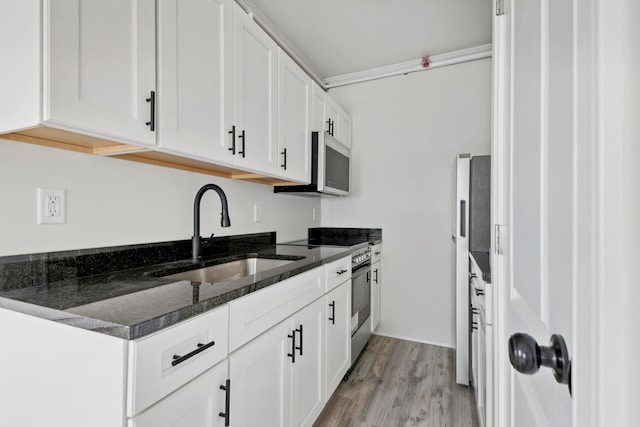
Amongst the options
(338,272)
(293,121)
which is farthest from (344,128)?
(338,272)

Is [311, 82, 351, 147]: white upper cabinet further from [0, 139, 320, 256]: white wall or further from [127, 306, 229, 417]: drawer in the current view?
[127, 306, 229, 417]: drawer

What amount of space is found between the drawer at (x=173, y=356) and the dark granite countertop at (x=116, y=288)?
0.10 ft

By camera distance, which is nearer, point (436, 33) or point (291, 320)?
point (291, 320)

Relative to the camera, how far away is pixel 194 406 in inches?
33.4

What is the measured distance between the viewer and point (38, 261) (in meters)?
1.06

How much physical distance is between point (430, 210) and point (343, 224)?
0.89 m

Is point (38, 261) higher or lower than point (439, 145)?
lower

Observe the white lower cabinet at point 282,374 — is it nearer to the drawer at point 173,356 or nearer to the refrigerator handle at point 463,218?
the drawer at point 173,356

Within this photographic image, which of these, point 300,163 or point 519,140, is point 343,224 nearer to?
point 300,163

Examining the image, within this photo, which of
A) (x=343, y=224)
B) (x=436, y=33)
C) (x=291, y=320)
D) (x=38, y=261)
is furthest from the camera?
(x=343, y=224)

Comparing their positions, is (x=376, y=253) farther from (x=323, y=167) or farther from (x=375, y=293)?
(x=323, y=167)

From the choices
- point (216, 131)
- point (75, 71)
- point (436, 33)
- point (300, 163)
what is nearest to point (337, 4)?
point (436, 33)

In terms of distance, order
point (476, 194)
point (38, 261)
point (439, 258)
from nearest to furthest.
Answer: point (38, 261), point (476, 194), point (439, 258)

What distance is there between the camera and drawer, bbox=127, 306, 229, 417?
0.69 metres
